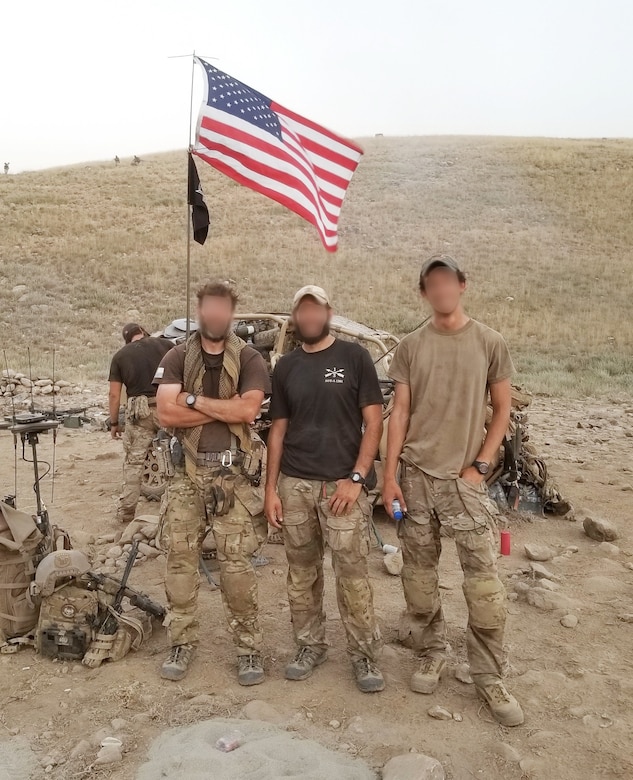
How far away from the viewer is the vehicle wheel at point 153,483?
7.21 metres

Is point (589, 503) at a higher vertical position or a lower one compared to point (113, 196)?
lower

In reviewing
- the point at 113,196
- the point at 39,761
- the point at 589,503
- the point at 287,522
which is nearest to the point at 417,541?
the point at 287,522

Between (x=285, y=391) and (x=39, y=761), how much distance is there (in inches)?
87.5

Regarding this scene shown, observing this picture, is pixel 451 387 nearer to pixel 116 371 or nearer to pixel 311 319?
pixel 311 319

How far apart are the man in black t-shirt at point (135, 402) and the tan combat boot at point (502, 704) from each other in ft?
13.3

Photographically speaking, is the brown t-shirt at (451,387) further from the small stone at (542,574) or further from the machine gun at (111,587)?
the small stone at (542,574)

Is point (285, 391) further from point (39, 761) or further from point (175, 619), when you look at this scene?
point (39, 761)

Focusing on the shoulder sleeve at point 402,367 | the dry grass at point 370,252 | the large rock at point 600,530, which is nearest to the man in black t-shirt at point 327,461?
the shoulder sleeve at point 402,367

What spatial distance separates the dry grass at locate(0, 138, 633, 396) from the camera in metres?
19.3

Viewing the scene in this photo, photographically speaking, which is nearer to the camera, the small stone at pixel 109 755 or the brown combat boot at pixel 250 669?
the small stone at pixel 109 755

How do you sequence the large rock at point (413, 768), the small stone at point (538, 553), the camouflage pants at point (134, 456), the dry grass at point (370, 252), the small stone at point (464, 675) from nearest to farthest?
the large rock at point (413, 768), the small stone at point (464, 675), the small stone at point (538, 553), the camouflage pants at point (134, 456), the dry grass at point (370, 252)

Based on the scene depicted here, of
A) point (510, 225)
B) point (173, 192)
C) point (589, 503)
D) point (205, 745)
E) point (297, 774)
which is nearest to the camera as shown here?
point (297, 774)

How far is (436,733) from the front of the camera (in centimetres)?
360

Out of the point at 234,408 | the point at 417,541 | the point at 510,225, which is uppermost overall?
the point at 510,225
